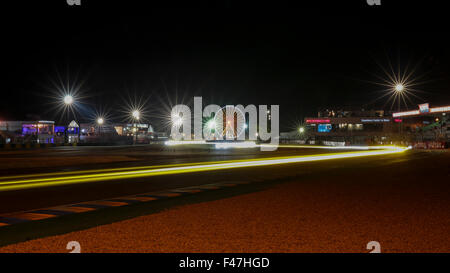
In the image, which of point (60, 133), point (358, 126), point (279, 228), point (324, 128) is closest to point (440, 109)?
point (358, 126)

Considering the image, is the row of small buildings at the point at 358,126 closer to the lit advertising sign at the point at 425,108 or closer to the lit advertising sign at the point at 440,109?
the lit advertising sign at the point at 425,108

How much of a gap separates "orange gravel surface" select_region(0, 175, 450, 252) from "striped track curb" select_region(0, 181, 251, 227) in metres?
1.86

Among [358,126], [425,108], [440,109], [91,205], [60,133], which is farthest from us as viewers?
[358,126]

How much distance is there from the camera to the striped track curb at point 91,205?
27.6 ft

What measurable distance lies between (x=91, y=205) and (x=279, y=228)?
5.26 meters

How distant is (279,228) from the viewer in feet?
24.2

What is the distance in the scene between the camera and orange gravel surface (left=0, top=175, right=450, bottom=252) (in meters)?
6.09

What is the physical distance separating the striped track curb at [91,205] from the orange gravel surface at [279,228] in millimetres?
1862

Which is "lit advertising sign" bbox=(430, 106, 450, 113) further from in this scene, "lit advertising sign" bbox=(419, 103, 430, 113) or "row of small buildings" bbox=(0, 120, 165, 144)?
"row of small buildings" bbox=(0, 120, 165, 144)

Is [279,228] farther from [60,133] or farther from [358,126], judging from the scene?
[358,126]

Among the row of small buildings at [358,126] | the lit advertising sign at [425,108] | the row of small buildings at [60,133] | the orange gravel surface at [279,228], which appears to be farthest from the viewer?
the row of small buildings at [358,126]

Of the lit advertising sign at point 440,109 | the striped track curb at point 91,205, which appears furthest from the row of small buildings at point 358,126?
the striped track curb at point 91,205
